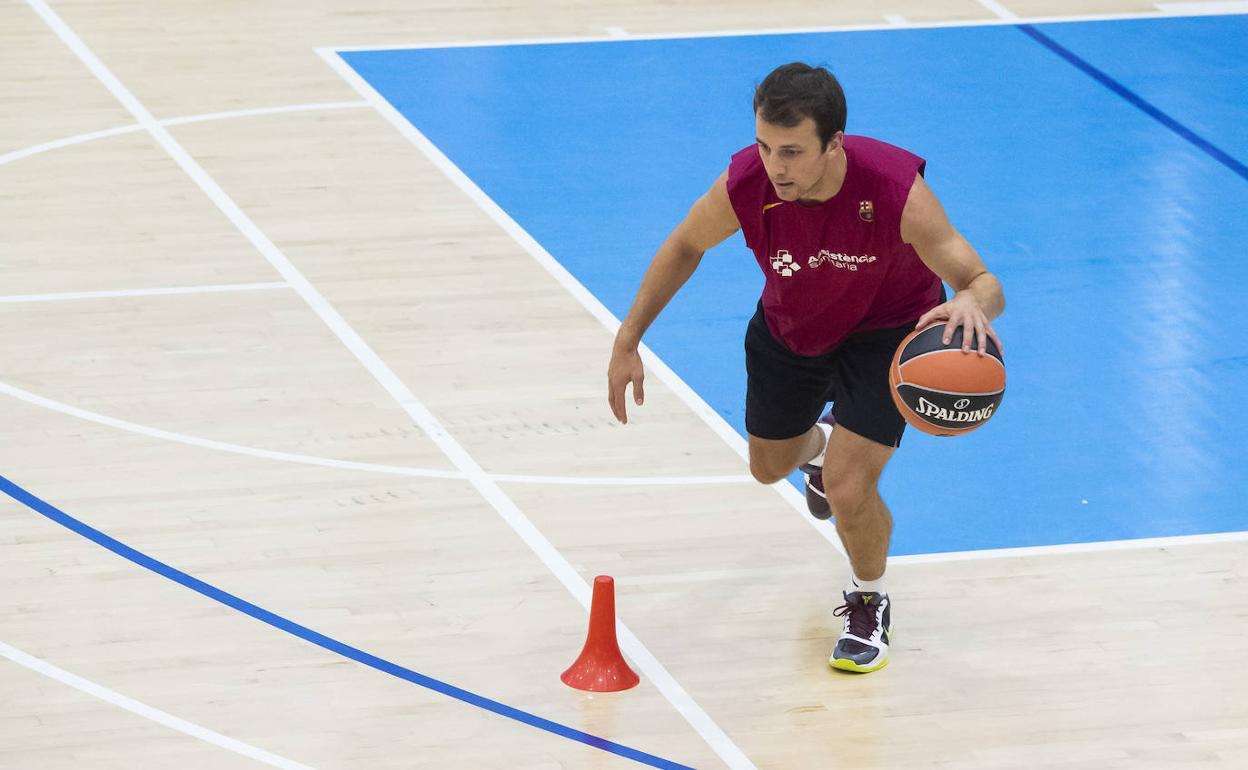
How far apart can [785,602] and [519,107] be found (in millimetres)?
5893

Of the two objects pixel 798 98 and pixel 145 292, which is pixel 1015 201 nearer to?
pixel 145 292

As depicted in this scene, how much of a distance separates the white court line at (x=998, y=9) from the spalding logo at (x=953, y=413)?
29.7ft

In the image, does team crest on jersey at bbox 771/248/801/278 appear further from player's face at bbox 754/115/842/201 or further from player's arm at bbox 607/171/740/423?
player's face at bbox 754/115/842/201

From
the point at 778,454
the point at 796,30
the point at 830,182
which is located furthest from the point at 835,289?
the point at 796,30

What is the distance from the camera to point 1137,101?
1222 centimetres

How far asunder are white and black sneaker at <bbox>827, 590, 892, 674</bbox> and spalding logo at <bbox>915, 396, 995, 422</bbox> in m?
0.98

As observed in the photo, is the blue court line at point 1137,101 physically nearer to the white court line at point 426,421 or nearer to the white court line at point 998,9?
the white court line at point 998,9

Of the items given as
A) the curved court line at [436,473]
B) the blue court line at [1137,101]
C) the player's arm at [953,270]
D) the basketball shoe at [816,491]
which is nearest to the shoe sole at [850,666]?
the basketball shoe at [816,491]

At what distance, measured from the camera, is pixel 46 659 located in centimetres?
613

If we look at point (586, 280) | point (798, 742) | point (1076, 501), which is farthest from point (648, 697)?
point (586, 280)

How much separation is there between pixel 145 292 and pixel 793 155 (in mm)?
4483

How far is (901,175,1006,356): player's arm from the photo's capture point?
5.40 m

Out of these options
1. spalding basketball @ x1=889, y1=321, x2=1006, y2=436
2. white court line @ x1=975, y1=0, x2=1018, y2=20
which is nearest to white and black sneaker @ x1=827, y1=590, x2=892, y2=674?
spalding basketball @ x1=889, y1=321, x2=1006, y2=436

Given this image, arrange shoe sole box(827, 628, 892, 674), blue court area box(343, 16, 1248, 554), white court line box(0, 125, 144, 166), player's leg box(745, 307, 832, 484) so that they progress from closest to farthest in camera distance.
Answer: shoe sole box(827, 628, 892, 674)
player's leg box(745, 307, 832, 484)
blue court area box(343, 16, 1248, 554)
white court line box(0, 125, 144, 166)
